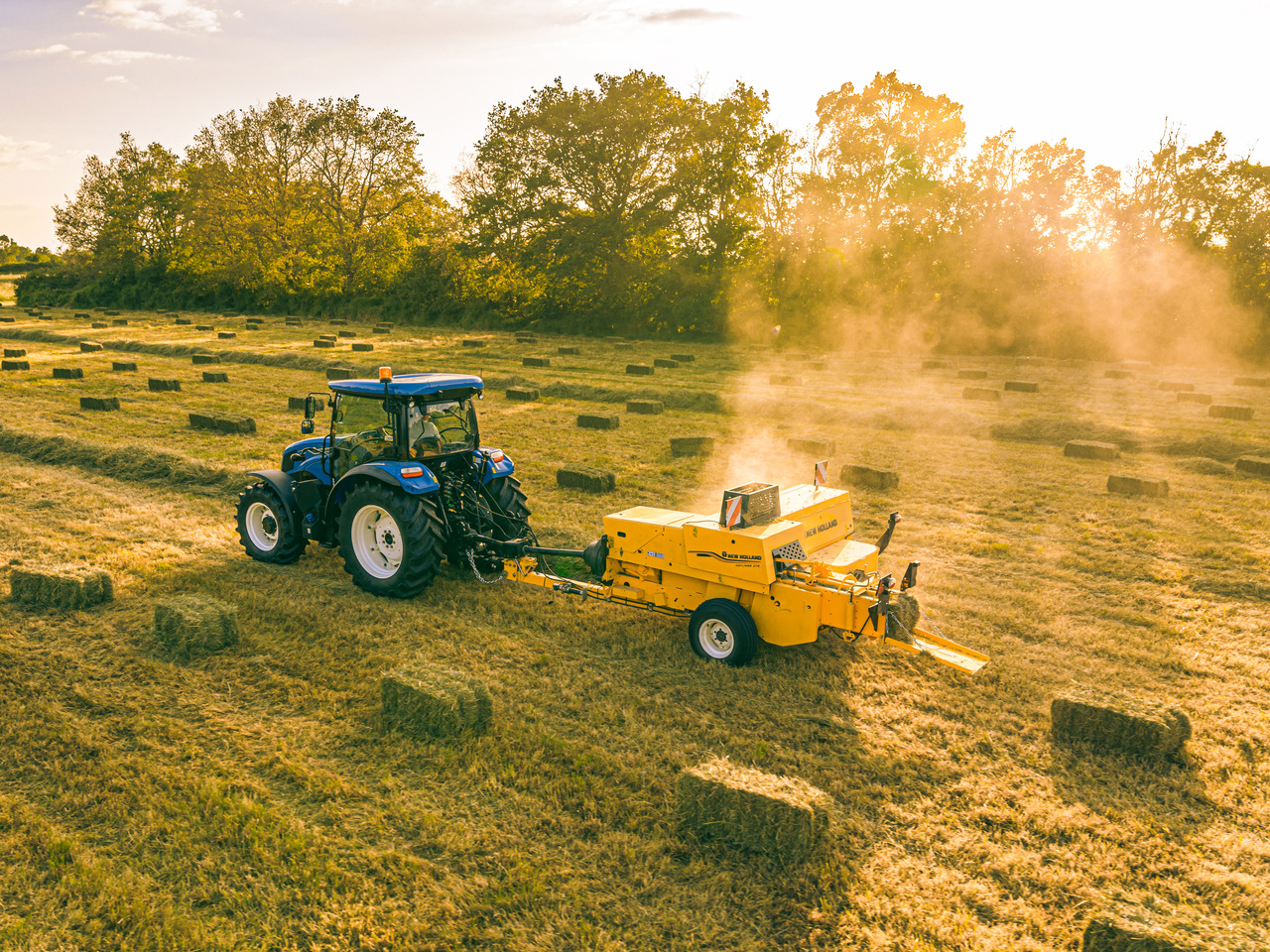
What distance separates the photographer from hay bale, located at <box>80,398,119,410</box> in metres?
17.4

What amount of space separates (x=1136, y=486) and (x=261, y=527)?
12133 millimetres

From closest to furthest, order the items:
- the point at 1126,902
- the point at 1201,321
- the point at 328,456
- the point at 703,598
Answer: the point at 1126,902, the point at 703,598, the point at 328,456, the point at 1201,321

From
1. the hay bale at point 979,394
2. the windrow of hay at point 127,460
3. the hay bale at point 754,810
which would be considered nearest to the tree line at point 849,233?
the hay bale at point 979,394

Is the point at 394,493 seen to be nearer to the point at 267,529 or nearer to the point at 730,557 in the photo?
the point at 267,529

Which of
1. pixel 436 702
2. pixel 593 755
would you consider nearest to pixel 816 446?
pixel 593 755

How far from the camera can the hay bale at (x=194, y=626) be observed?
6.41 m

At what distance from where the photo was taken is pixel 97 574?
7430mm

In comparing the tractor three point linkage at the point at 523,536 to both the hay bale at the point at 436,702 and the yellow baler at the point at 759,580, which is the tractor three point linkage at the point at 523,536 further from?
the hay bale at the point at 436,702

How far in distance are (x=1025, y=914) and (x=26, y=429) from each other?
55.4ft

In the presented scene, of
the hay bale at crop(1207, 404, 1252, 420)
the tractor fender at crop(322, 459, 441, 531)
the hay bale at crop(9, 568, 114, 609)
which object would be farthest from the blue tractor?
the hay bale at crop(1207, 404, 1252, 420)

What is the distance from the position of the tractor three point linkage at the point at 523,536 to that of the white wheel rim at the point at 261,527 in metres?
0.01

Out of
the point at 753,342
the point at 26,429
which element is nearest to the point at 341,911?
the point at 26,429

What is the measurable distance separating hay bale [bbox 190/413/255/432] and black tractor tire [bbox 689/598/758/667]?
39.0 ft

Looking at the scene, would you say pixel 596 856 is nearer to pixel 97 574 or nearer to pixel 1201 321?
pixel 97 574
